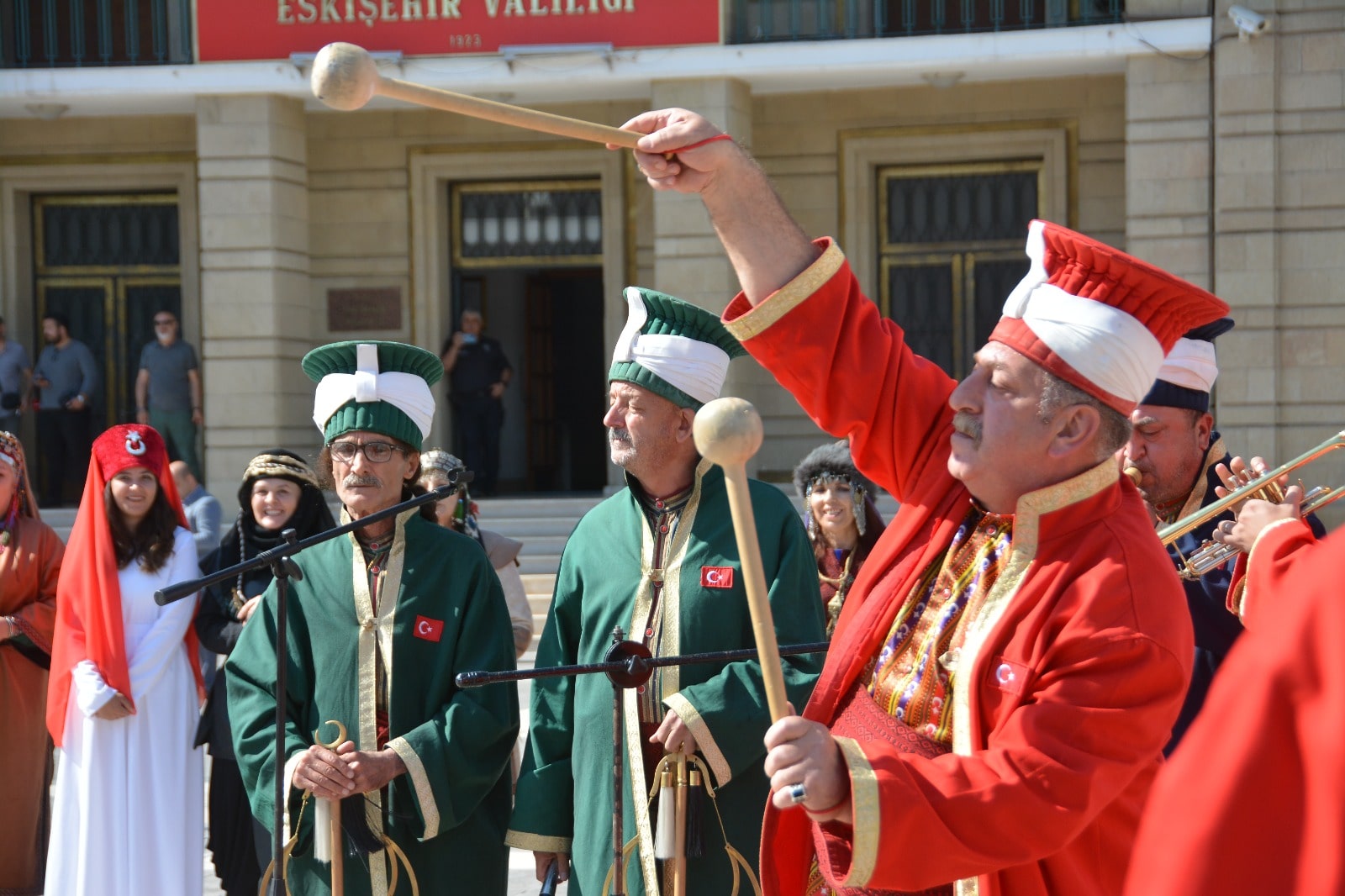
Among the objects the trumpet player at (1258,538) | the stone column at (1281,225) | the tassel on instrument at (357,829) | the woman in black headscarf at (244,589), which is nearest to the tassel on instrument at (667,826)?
the tassel on instrument at (357,829)

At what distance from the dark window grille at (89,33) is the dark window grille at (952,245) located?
7253 mm

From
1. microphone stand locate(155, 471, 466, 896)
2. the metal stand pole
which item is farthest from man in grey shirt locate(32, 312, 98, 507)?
the metal stand pole

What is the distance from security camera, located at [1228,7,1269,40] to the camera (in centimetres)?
1303

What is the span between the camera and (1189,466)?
409 centimetres

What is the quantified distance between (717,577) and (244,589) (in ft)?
8.24

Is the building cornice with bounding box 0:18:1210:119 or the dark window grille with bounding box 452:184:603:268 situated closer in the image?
the building cornice with bounding box 0:18:1210:119

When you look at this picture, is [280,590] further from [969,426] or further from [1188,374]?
[1188,374]

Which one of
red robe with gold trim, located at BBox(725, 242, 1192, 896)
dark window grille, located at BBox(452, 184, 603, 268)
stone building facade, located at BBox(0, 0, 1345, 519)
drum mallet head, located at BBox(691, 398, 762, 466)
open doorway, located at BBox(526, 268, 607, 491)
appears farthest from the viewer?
open doorway, located at BBox(526, 268, 607, 491)

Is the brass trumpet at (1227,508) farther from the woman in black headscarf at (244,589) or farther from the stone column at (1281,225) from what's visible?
the stone column at (1281,225)

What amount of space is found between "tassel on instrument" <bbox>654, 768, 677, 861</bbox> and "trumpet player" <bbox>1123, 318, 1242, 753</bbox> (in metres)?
1.24

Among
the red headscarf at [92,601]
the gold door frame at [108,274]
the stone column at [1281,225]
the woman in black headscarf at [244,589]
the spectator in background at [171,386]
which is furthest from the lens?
the gold door frame at [108,274]

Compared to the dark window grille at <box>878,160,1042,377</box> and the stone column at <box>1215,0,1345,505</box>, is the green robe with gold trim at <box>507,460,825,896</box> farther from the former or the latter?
the dark window grille at <box>878,160,1042,377</box>

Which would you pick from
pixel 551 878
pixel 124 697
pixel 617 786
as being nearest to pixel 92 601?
pixel 124 697

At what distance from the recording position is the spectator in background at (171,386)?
15016 mm
